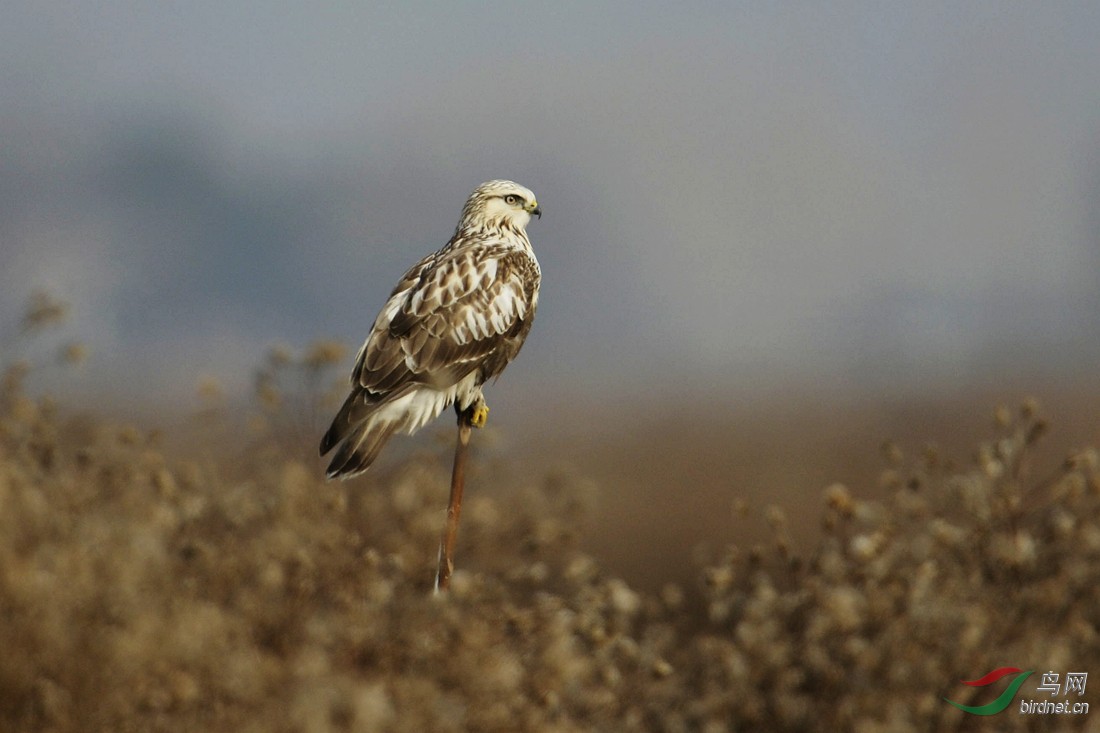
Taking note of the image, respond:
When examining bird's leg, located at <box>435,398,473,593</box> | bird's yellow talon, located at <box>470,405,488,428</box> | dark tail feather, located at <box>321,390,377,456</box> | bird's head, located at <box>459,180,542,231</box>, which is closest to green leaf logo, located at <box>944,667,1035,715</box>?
bird's leg, located at <box>435,398,473,593</box>

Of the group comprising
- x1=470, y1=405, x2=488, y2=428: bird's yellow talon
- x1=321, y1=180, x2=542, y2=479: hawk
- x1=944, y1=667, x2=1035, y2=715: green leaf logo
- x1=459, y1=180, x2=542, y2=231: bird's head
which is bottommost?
x1=944, y1=667, x2=1035, y2=715: green leaf logo

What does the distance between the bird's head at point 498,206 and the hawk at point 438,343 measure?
351 millimetres

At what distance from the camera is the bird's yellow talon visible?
7867 millimetres

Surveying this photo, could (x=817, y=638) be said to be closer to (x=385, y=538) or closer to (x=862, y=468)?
(x=385, y=538)

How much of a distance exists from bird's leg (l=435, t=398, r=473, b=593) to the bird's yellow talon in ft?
2.21

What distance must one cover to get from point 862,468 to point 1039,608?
123 ft

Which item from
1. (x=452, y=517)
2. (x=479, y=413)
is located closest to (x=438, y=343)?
(x=479, y=413)

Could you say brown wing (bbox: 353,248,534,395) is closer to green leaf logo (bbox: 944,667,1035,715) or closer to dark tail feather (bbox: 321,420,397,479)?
dark tail feather (bbox: 321,420,397,479)

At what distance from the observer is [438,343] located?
8125 millimetres

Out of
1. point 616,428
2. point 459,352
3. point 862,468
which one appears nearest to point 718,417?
point 616,428

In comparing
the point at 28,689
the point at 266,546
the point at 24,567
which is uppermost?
the point at 266,546

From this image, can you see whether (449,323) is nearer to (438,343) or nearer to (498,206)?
(438,343)

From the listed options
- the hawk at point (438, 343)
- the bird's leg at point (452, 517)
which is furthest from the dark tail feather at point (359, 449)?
the bird's leg at point (452, 517)

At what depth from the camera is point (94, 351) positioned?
713cm
